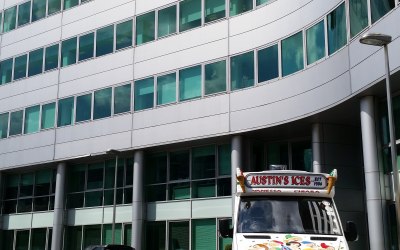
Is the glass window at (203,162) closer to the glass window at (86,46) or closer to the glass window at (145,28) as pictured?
the glass window at (145,28)

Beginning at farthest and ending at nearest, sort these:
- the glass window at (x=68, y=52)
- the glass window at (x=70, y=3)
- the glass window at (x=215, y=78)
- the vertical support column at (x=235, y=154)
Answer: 1. the glass window at (x=70, y=3)
2. the glass window at (x=68, y=52)
3. the glass window at (x=215, y=78)
4. the vertical support column at (x=235, y=154)

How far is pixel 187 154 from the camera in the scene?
87.9ft

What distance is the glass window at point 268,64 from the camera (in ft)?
76.4

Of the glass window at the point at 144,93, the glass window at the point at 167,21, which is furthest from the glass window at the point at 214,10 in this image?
the glass window at the point at 144,93

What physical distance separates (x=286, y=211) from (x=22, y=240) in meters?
26.2

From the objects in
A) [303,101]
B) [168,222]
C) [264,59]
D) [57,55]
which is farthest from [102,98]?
[303,101]

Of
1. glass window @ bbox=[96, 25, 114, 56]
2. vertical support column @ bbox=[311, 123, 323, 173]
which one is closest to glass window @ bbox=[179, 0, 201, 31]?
glass window @ bbox=[96, 25, 114, 56]

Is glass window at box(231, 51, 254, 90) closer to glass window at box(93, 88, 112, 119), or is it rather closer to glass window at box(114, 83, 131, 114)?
glass window at box(114, 83, 131, 114)

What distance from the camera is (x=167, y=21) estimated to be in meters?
27.7

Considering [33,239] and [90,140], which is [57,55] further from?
[33,239]

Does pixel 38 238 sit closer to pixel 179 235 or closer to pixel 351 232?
pixel 179 235

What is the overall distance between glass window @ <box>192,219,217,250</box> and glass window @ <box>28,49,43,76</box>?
1447 cm

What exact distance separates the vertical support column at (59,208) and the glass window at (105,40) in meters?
6.64

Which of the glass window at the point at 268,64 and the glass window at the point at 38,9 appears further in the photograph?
the glass window at the point at 38,9
